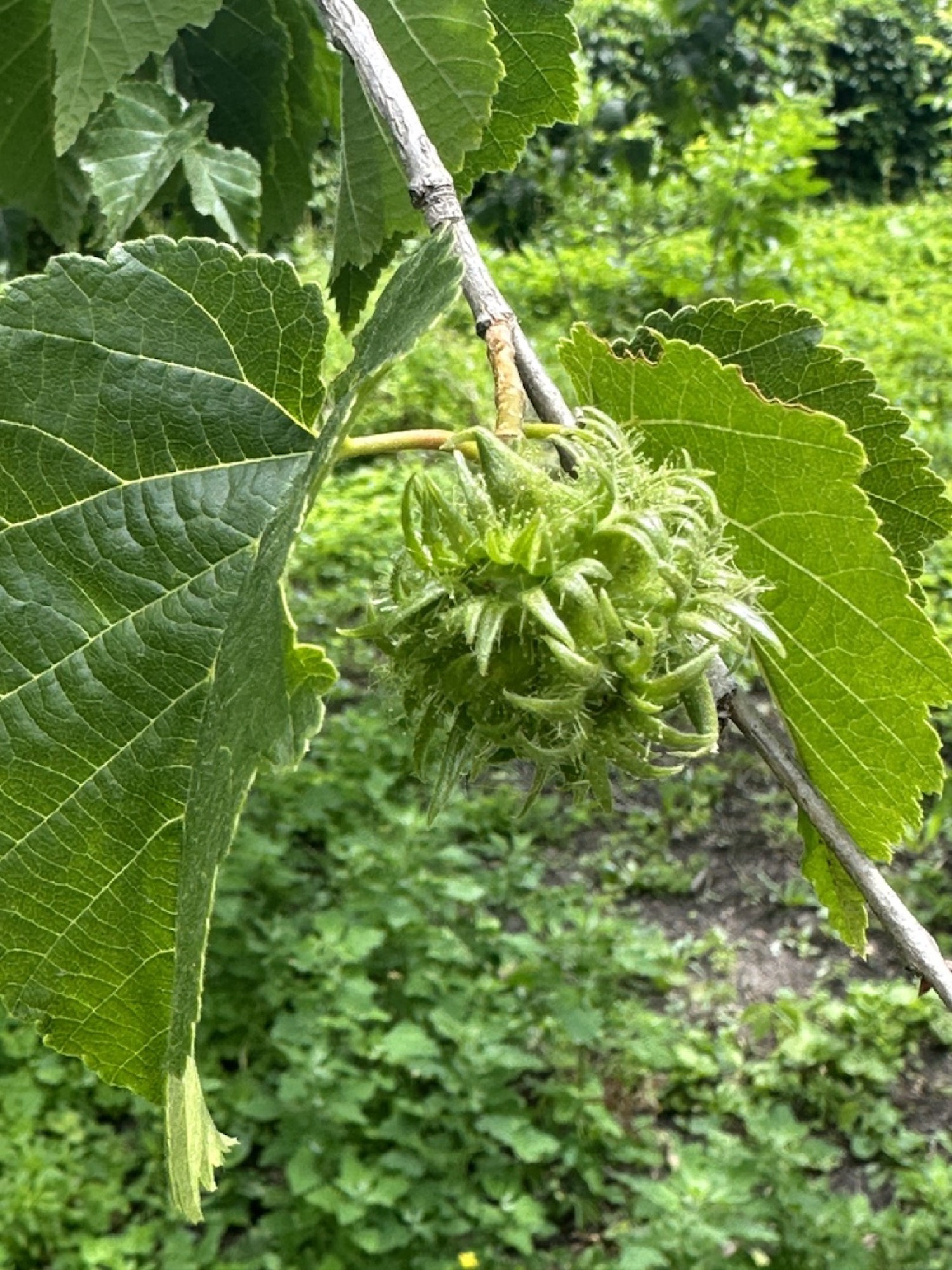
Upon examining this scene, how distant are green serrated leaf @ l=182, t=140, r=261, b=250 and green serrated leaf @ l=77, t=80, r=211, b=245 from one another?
0.02 meters

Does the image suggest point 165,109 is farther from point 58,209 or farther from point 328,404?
point 328,404

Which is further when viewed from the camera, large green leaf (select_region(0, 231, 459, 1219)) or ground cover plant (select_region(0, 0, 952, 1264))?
large green leaf (select_region(0, 231, 459, 1219))

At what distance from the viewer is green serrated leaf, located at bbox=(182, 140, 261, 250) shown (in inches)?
59.4

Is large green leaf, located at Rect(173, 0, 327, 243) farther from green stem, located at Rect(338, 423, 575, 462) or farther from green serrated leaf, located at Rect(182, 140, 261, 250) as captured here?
green stem, located at Rect(338, 423, 575, 462)

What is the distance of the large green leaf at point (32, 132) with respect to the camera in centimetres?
162

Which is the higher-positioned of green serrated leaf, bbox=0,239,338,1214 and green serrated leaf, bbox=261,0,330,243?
green serrated leaf, bbox=261,0,330,243

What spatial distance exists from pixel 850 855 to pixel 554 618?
355 mm

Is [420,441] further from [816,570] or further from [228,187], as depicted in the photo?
[228,187]

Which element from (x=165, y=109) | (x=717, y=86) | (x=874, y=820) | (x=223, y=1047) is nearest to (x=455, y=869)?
(x=223, y=1047)

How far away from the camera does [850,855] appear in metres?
0.91

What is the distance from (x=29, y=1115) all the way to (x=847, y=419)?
10.3 ft

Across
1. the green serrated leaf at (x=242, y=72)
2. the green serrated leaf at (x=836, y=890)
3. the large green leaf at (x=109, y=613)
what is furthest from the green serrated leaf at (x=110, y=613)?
the green serrated leaf at (x=242, y=72)

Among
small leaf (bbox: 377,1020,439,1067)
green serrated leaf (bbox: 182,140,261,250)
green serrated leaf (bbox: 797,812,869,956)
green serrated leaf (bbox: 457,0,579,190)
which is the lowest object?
small leaf (bbox: 377,1020,439,1067)

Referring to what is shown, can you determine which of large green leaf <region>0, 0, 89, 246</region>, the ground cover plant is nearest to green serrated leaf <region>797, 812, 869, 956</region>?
the ground cover plant
